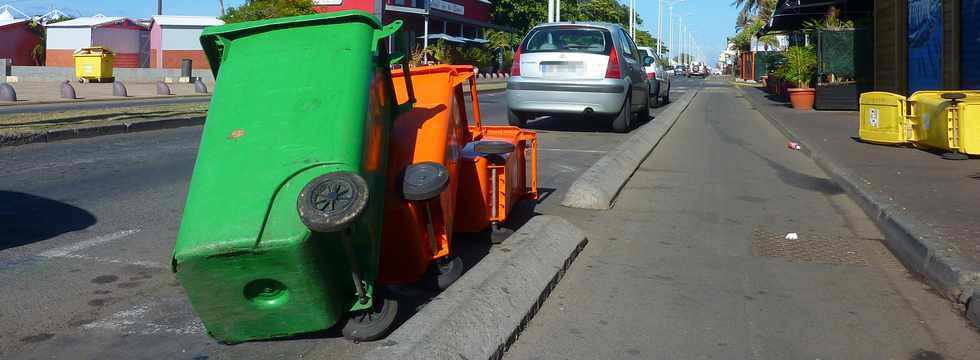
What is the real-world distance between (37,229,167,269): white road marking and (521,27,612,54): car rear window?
832 cm

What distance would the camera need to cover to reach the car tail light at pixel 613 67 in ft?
43.8

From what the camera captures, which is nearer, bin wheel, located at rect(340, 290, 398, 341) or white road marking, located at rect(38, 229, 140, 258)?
bin wheel, located at rect(340, 290, 398, 341)

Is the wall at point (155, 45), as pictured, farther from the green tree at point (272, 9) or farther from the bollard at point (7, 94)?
the bollard at point (7, 94)

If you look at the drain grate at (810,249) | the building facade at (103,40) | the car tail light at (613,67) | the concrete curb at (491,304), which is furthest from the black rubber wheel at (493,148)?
the building facade at (103,40)

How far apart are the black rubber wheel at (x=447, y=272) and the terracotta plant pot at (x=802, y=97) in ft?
66.1

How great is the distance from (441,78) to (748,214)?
12.4 ft

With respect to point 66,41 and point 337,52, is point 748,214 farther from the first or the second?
point 66,41

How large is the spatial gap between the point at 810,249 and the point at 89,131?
33.1 feet

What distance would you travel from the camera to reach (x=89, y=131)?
41.8 feet

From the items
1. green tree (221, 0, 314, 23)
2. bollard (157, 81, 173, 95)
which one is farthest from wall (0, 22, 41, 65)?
bollard (157, 81, 173, 95)

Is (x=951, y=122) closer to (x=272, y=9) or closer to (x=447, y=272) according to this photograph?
(x=447, y=272)

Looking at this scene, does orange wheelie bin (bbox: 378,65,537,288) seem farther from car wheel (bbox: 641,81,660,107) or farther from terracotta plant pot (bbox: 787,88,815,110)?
terracotta plant pot (bbox: 787,88,815,110)

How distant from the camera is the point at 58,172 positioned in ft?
30.6

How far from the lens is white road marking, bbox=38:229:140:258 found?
575 centimetres
